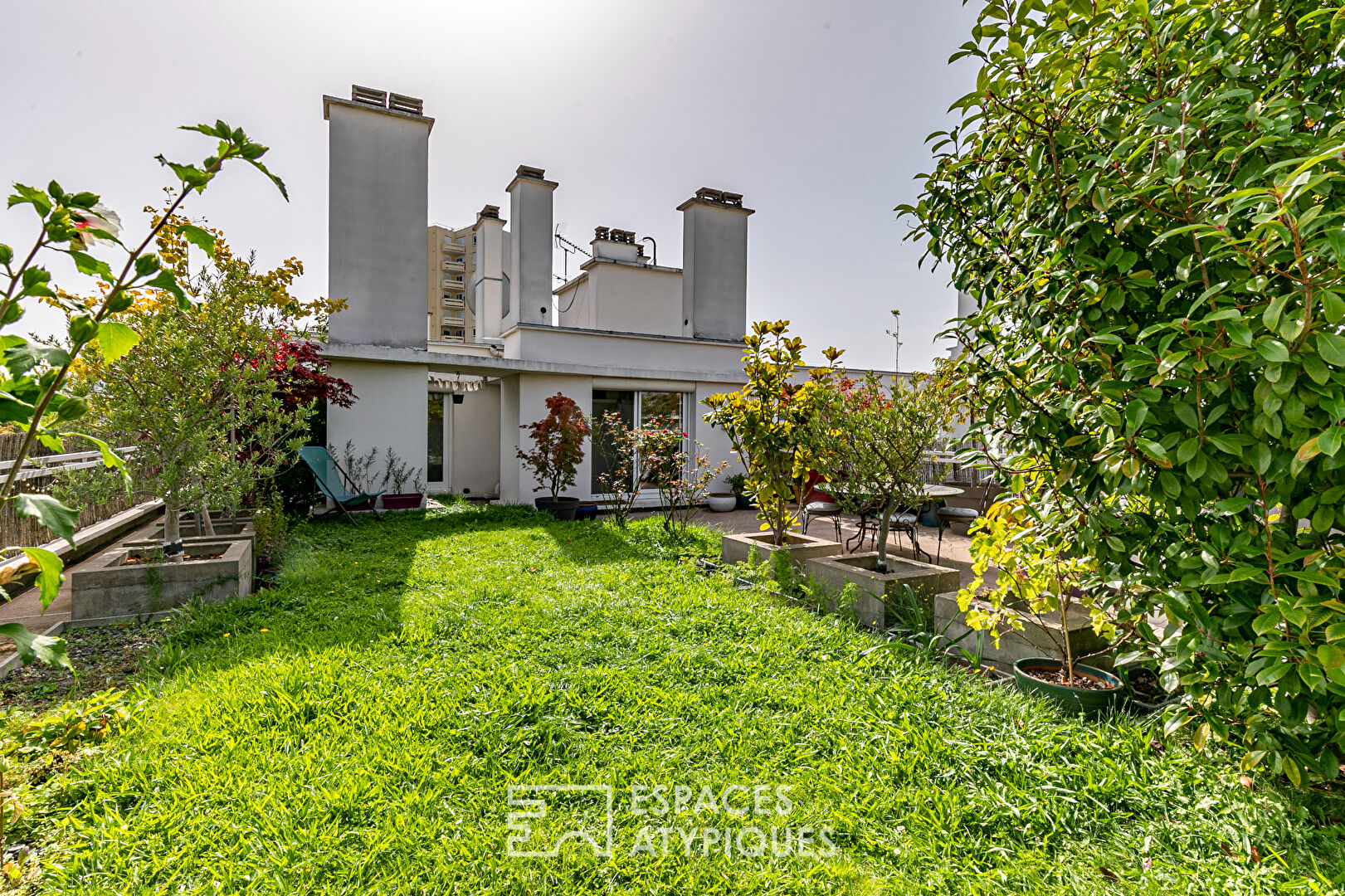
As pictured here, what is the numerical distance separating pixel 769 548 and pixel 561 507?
→ 5074mm

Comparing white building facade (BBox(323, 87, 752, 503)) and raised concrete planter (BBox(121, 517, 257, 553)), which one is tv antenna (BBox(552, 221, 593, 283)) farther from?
raised concrete planter (BBox(121, 517, 257, 553))

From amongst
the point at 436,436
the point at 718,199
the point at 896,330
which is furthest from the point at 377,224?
the point at 896,330

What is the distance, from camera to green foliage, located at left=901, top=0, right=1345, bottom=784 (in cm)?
181

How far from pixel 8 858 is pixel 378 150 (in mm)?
10850

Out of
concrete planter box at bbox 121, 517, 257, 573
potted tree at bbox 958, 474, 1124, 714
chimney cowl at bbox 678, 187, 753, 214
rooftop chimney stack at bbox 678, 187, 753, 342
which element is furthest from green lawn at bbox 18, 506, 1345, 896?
chimney cowl at bbox 678, 187, 753, 214

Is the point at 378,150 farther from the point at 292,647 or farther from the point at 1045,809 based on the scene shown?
the point at 1045,809

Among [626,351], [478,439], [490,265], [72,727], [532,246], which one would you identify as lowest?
[72,727]

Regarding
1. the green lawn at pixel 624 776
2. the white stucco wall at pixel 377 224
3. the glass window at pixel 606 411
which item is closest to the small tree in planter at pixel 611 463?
the glass window at pixel 606 411

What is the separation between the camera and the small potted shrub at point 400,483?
1005 centimetres

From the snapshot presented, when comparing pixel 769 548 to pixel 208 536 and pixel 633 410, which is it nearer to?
pixel 208 536

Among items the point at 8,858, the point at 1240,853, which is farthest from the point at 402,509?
the point at 1240,853

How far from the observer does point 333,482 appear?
9203mm

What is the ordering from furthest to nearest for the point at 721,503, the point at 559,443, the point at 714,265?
1. the point at 714,265
2. the point at 721,503
3. the point at 559,443

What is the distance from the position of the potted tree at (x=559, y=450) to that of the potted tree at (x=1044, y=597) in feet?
23.8
